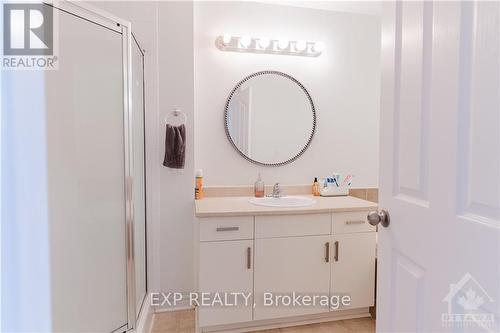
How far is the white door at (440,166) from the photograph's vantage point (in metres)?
0.56

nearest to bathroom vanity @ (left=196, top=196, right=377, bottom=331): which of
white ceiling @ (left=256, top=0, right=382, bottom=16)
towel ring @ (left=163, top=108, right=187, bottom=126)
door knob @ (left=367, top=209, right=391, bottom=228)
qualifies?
towel ring @ (left=163, top=108, right=187, bottom=126)

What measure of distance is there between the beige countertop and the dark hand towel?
1.07ft

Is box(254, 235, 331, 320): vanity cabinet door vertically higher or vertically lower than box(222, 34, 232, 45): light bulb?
lower

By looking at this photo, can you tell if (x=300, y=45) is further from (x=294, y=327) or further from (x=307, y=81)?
(x=294, y=327)

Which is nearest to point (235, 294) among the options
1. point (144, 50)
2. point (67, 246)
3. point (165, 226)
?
point (165, 226)

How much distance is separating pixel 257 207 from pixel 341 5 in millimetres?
1812

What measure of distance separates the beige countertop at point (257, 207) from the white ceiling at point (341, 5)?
1583mm

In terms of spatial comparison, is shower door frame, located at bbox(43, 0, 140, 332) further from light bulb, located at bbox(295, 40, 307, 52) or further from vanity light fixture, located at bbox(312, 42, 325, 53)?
vanity light fixture, located at bbox(312, 42, 325, 53)

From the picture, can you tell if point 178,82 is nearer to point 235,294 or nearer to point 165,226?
point 165,226

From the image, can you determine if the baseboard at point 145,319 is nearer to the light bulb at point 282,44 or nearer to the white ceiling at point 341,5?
the light bulb at point 282,44

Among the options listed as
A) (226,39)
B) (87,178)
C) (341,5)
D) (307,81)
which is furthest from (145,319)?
(341,5)

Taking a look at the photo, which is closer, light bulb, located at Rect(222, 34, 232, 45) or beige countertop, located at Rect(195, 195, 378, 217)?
beige countertop, located at Rect(195, 195, 378, 217)

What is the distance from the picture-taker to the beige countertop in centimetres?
169

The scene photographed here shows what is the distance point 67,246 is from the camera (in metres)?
1.10
